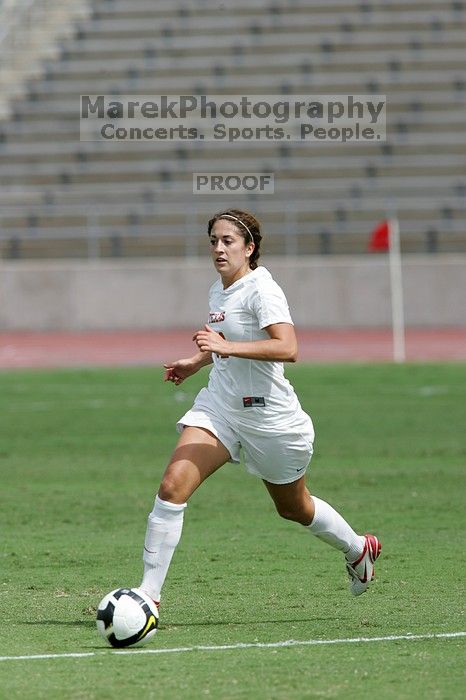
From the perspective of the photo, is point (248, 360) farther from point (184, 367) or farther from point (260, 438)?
point (184, 367)

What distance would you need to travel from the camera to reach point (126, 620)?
611cm

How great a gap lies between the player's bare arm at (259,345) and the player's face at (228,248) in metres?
0.39

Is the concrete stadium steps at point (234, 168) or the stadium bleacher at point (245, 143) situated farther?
the concrete stadium steps at point (234, 168)

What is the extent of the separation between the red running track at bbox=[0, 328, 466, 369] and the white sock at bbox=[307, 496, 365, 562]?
1662 cm

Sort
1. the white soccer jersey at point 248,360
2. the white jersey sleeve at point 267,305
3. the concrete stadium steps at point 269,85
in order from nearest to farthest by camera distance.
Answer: the white jersey sleeve at point 267,305 < the white soccer jersey at point 248,360 < the concrete stadium steps at point 269,85

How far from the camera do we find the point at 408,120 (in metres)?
32.6

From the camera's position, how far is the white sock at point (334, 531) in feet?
23.5

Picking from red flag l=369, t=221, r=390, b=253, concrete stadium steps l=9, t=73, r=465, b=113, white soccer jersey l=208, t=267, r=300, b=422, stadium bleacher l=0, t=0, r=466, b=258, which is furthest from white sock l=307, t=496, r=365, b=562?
concrete stadium steps l=9, t=73, r=465, b=113

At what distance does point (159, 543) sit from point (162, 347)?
20370 mm

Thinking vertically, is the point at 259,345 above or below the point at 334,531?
above

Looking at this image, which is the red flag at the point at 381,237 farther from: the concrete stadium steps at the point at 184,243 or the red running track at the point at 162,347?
the concrete stadium steps at the point at 184,243

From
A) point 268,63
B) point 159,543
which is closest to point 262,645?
point 159,543

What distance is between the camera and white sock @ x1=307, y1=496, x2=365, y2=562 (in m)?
7.16

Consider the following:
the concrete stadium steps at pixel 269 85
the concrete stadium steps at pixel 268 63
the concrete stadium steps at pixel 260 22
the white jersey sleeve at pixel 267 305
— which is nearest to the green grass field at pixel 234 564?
the white jersey sleeve at pixel 267 305
